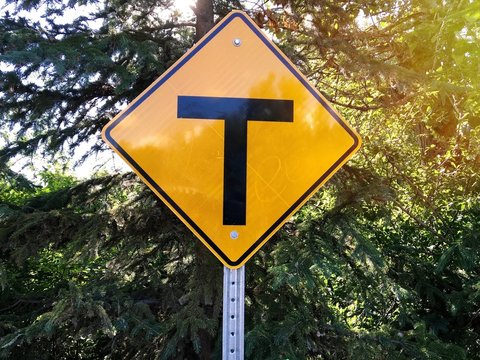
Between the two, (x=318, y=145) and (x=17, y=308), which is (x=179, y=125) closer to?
(x=318, y=145)

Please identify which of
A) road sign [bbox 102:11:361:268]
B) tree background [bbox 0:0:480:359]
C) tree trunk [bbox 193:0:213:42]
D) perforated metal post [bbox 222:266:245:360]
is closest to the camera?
perforated metal post [bbox 222:266:245:360]

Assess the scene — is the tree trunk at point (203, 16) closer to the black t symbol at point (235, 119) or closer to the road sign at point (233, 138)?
Result: the road sign at point (233, 138)

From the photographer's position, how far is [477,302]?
4.85m

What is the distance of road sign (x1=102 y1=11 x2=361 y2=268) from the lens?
2.14 meters

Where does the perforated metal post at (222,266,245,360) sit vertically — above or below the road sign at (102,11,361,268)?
below

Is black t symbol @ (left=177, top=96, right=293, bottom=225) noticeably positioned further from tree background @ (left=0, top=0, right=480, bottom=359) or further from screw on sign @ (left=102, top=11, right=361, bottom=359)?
tree background @ (left=0, top=0, right=480, bottom=359)

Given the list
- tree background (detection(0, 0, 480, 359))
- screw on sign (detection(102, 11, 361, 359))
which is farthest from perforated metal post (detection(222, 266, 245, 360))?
tree background (detection(0, 0, 480, 359))

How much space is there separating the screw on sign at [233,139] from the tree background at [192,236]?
3.38ft

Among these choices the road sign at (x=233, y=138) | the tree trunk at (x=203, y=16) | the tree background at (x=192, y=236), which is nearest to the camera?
the road sign at (x=233, y=138)

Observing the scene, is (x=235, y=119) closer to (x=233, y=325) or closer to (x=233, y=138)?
(x=233, y=138)

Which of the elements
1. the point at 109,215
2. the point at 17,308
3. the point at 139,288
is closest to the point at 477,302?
A: the point at 139,288

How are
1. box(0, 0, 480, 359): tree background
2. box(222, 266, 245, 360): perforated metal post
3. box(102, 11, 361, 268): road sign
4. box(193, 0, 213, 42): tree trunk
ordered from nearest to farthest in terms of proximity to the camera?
box(222, 266, 245, 360): perforated metal post < box(102, 11, 361, 268): road sign < box(0, 0, 480, 359): tree background < box(193, 0, 213, 42): tree trunk

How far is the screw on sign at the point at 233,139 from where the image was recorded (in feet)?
7.01

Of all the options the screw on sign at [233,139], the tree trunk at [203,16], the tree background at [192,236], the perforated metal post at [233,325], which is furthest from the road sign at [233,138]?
the tree trunk at [203,16]
